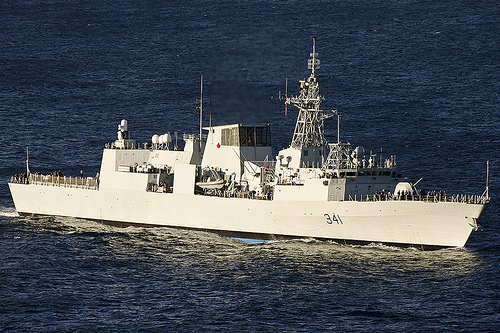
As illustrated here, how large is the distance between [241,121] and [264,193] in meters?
10.1

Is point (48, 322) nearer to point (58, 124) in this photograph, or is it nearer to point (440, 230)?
point (440, 230)

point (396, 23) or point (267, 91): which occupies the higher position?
point (396, 23)

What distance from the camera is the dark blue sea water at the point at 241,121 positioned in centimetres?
4425

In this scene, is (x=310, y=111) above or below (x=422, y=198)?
above

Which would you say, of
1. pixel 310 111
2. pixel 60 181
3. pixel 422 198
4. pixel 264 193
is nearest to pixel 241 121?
pixel 310 111

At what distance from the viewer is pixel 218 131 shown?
65.8m

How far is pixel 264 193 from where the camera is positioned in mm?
60594

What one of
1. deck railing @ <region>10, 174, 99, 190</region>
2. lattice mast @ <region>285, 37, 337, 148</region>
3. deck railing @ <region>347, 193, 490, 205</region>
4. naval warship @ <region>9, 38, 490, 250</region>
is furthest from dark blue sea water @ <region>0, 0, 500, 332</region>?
lattice mast @ <region>285, 37, 337, 148</region>

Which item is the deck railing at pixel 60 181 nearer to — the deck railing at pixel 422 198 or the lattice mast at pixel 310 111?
the lattice mast at pixel 310 111

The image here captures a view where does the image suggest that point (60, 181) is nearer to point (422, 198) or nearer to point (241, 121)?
point (241, 121)

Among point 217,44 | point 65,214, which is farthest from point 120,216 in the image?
point 217,44

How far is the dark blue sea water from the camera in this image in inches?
1742

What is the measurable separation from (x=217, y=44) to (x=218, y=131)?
52162 mm

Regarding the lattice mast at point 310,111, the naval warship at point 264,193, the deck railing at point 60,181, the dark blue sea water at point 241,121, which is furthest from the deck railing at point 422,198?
the deck railing at point 60,181
